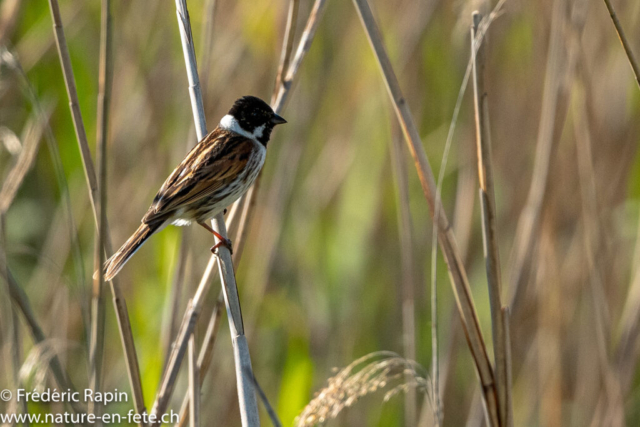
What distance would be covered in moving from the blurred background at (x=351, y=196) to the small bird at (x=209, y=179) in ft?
1.31

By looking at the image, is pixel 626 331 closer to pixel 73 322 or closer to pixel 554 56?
pixel 554 56

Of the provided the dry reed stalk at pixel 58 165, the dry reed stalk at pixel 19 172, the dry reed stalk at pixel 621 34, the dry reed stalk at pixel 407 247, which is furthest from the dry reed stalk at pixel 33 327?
the dry reed stalk at pixel 621 34

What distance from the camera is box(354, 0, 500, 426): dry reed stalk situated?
1715mm

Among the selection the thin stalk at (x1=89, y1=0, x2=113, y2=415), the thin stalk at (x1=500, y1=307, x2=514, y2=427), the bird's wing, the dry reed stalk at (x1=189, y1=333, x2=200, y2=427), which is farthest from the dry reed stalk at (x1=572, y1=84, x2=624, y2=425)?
the thin stalk at (x1=89, y1=0, x2=113, y2=415)

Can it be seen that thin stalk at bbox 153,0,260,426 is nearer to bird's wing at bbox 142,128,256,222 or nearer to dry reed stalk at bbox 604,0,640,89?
bird's wing at bbox 142,128,256,222

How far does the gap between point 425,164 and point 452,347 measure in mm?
1169

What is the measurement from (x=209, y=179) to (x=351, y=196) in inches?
45.4

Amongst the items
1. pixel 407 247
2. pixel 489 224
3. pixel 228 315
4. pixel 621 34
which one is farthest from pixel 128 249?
pixel 621 34

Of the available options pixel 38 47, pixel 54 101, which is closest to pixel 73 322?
pixel 54 101

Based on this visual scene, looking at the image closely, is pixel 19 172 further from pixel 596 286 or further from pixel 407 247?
pixel 596 286

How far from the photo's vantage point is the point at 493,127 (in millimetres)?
3580

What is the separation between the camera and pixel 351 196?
3439mm

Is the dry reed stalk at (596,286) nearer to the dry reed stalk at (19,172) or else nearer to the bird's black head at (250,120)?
the bird's black head at (250,120)

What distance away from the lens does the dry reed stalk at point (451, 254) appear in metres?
1.71
